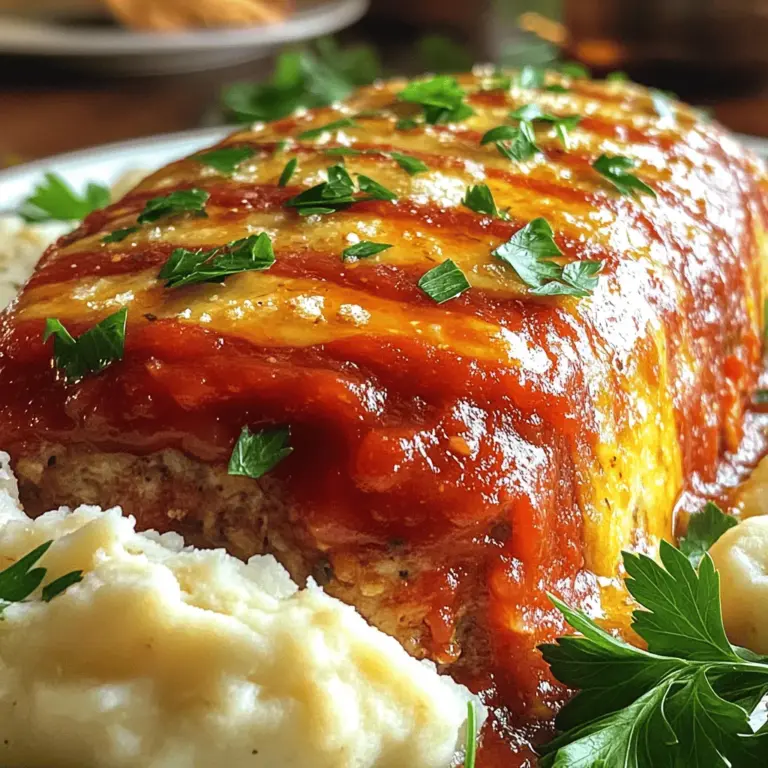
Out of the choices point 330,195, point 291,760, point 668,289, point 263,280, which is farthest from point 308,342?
point 668,289

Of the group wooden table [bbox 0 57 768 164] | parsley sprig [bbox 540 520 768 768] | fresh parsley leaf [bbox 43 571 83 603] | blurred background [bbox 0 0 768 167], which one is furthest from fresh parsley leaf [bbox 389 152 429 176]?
wooden table [bbox 0 57 768 164]

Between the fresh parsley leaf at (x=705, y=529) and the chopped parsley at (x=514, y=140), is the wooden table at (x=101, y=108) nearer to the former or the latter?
the chopped parsley at (x=514, y=140)

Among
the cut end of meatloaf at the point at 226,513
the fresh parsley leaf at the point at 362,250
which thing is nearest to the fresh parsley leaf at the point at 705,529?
the cut end of meatloaf at the point at 226,513

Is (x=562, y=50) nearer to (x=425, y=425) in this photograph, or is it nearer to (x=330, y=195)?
(x=330, y=195)

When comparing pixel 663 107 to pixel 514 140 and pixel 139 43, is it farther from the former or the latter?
pixel 139 43

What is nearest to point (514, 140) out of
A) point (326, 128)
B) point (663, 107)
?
point (326, 128)

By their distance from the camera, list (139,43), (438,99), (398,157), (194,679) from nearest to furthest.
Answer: (194,679)
(398,157)
(438,99)
(139,43)
